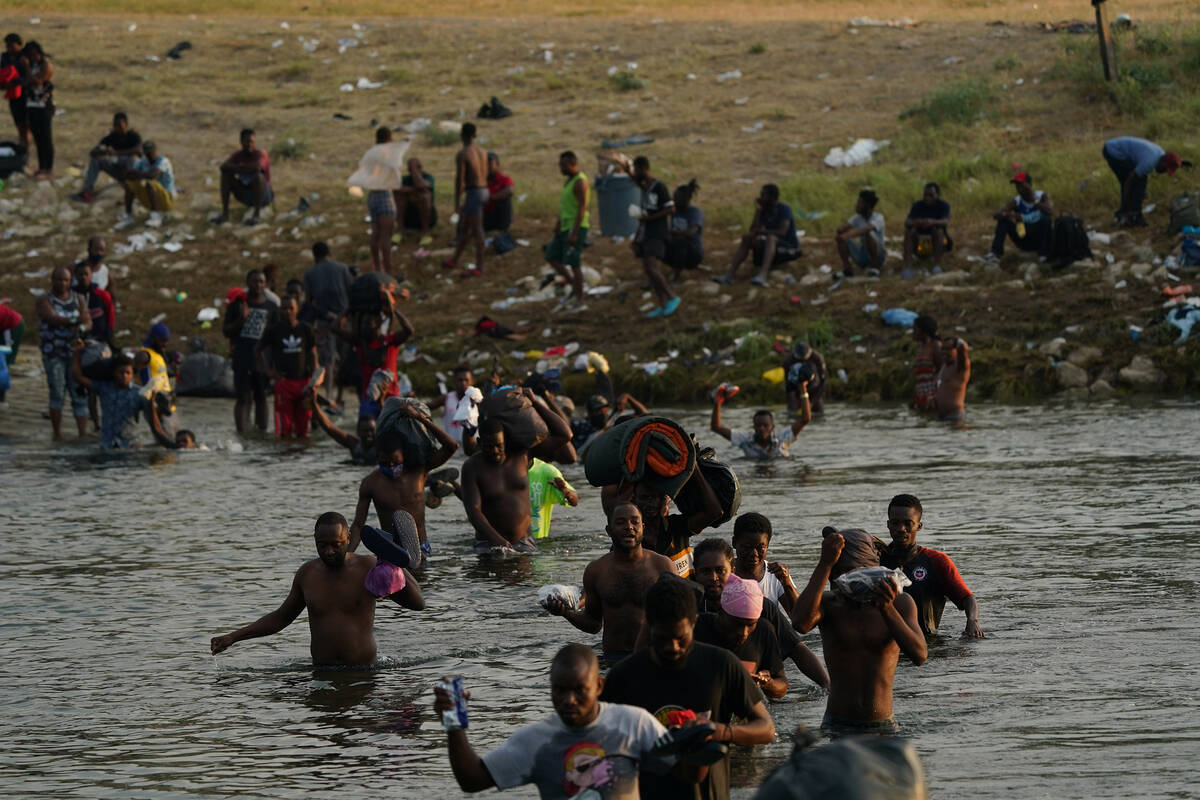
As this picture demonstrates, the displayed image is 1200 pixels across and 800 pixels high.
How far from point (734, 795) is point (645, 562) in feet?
4.22

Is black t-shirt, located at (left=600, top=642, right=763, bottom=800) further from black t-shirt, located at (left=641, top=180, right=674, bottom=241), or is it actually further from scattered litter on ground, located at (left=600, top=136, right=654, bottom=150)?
scattered litter on ground, located at (left=600, top=136, right=654, bottom=150)

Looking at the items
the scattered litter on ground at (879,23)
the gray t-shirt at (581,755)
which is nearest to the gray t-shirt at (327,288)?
the gray t-shirt at (581,755)

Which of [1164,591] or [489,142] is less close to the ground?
[489,142]

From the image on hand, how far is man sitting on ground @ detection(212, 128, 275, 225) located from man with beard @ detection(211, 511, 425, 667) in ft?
61.2

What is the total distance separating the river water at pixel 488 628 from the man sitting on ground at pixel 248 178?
10.0 metres

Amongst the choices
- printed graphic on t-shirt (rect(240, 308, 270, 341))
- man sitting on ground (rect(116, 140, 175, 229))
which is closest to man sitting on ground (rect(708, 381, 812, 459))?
printed graphic on t-shirt (rect(240, 308, 270, 341))

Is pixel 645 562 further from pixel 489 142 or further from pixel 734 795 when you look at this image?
pixel 489 142

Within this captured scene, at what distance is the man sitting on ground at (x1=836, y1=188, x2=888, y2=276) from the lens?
23.5m

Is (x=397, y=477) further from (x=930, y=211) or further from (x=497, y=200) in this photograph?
(x=497, y=200)

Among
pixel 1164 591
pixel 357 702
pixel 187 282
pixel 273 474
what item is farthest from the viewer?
pixel 187 282

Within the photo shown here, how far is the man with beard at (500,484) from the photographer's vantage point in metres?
11.7

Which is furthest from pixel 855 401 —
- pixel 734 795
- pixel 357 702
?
pixel 734 795

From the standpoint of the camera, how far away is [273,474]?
1725 cm

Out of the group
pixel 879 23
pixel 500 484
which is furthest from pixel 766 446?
pixel 879 23
